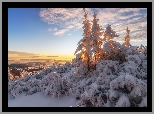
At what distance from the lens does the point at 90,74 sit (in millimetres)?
12164

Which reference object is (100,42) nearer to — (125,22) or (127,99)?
(125,22)

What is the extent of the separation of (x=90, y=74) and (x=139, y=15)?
405 centimetres

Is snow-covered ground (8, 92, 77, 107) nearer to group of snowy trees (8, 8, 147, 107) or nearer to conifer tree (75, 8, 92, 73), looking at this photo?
group of snowy trees (8, 8, 147, 107)

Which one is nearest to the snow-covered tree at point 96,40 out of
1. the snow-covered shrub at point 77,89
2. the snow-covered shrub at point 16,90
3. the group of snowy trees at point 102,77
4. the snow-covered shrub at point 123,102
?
the group of snowy trees at point 102,77

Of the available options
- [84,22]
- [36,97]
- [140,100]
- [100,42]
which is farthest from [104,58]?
[36,97]

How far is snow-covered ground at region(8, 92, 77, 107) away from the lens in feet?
34.9

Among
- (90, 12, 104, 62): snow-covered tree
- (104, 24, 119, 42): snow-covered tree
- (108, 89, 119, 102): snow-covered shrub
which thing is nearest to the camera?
(108, 89, 119, 102): snow-covered shrub

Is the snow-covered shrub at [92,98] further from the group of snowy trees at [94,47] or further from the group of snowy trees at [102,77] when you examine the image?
the group of snowy trees at [94,47]

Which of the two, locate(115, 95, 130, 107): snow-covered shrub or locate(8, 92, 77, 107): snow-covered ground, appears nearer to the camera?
locate(115, 95, 130, 107): snow-covered shrub

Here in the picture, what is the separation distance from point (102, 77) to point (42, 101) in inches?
118

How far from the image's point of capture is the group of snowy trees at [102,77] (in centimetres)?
966

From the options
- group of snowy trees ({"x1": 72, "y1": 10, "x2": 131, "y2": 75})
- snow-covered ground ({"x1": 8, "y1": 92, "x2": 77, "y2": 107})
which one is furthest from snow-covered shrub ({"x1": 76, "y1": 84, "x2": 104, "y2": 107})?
group of snowy trees ({"x1": 72, "y1": 10, "x2": 131, "y2": 75})

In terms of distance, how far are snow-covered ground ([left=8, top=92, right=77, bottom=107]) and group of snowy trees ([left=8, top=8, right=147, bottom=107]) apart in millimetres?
254

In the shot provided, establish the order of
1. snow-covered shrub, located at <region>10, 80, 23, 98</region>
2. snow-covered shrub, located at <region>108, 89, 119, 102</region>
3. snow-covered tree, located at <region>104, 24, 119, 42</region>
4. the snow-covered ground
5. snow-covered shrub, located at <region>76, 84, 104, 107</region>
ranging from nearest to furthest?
snow-covered shrub, located at <region>108, 89, 119, 102</region>
snow-covered shrub, located at <region>76, 84, 104, 107</region>
the snow-covered ground
snow-covered tree, located at <region>104, 24, 119, 42</region>
snow-covered shrub, located at <region>10, 80, 23, 98</region>
